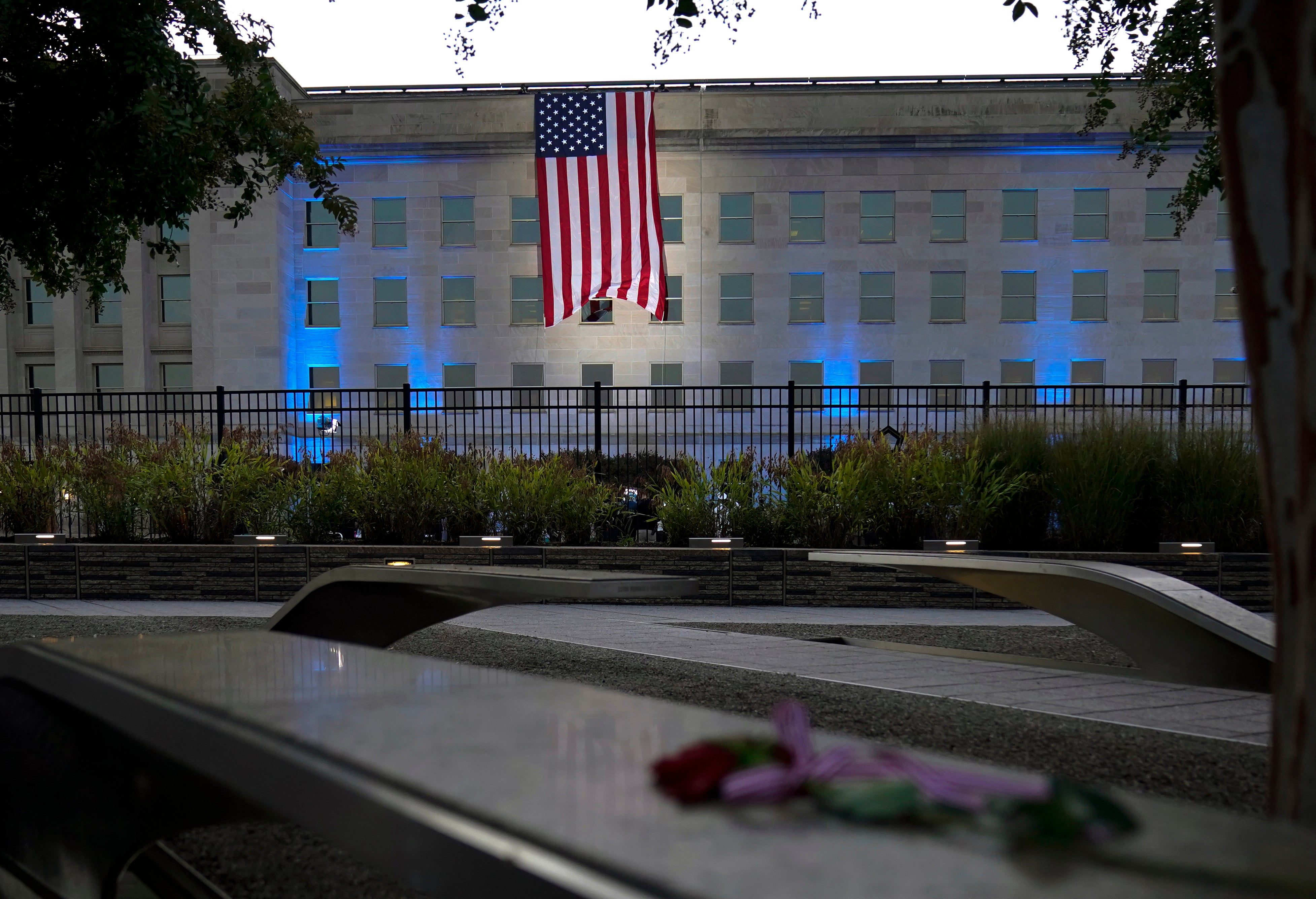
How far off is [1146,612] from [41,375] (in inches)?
1766

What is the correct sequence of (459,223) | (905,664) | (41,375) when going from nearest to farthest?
(905,664) < (459,223) < (41,375)

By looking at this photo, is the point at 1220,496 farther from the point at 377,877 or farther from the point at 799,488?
the point at 377,877

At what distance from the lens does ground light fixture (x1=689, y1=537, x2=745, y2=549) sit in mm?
9734

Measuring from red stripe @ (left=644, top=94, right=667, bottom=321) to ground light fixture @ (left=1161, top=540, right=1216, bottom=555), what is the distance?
17827 millimetres

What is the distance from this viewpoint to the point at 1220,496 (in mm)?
9562

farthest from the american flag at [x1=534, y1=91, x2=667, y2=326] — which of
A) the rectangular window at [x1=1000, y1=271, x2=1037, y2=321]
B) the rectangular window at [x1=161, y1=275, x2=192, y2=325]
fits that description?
the rectangular window at [x1=161, y1=275, x2=192, y2=325]

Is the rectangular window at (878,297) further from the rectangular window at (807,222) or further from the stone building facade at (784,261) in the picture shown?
the rectangular window at (807,222)

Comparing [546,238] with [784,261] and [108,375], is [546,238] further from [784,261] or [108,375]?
[108,375]

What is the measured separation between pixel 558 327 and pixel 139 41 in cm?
3061

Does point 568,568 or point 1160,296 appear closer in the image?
point 568,568

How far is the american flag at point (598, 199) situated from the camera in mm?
23891

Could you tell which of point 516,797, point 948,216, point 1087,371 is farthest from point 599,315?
point 516,797

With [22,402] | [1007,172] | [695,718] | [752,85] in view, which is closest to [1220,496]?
[695,718]

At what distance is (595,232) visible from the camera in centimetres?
2461
